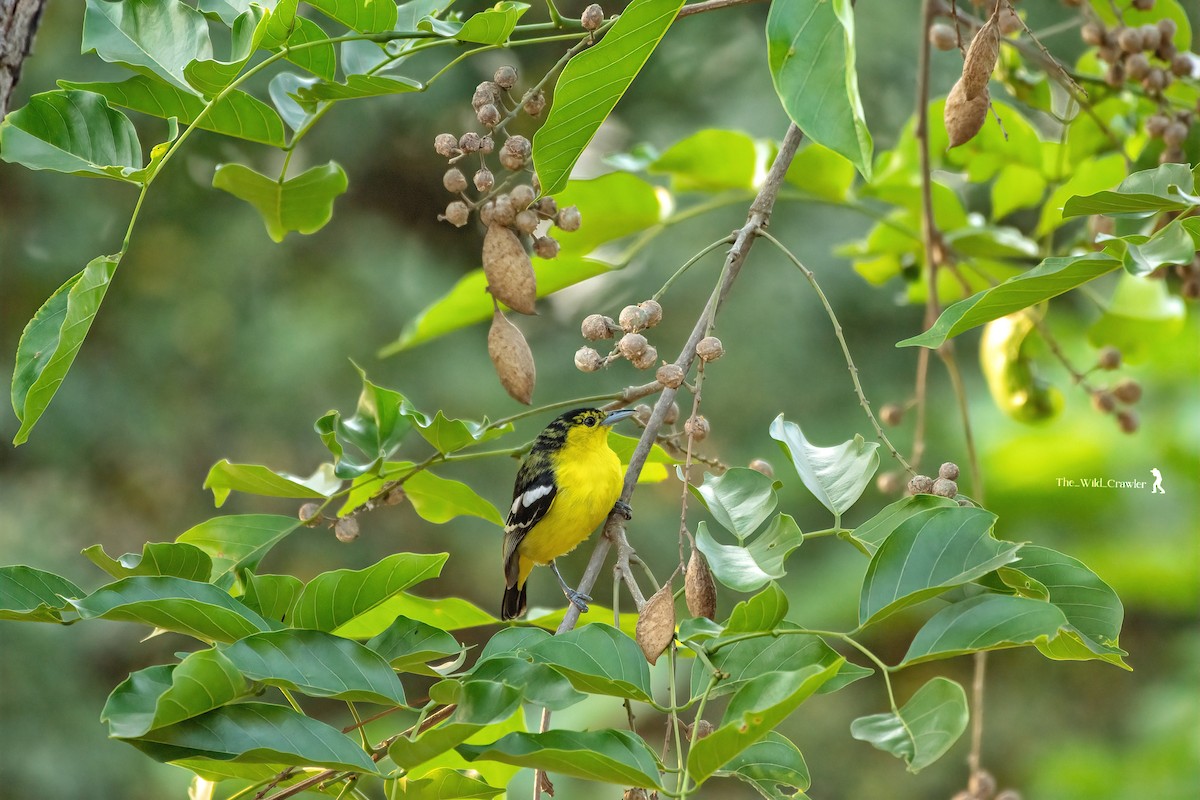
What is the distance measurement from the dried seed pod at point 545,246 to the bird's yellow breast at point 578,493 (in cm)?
92

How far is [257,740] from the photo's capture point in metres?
0.91

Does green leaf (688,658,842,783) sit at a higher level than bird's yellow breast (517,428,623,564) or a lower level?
higher

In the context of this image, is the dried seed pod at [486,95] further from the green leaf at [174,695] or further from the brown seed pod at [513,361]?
the green leaf at [174,695]

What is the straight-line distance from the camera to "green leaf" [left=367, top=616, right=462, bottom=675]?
107 cm

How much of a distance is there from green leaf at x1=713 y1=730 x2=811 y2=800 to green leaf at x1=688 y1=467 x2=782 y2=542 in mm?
197

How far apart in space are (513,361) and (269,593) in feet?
1.24

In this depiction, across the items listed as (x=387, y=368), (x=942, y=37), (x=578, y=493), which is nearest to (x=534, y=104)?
(x=942, y=37)

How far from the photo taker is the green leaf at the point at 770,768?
97cm

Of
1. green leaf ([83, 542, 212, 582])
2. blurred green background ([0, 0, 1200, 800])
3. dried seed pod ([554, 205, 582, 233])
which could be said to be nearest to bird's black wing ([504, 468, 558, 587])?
dried seed pod ([554, 205, 582, 233])

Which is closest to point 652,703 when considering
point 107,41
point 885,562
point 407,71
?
point 885,562

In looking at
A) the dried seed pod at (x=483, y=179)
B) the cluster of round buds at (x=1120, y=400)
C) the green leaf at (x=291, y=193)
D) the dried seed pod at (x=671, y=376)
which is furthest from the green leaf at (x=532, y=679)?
the cluster of round buds at (x=1120, y=400)

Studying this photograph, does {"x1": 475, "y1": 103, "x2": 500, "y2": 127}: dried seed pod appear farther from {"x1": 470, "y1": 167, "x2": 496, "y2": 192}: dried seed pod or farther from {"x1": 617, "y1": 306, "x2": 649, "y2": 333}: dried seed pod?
{"x1": 617, "y1": 306, "x2": 649, "y2": 333}: dried seed pod

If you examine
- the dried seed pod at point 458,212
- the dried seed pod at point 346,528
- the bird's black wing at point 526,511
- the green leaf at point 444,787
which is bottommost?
the bird's black wing at point 526,511

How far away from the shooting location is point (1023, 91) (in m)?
2.00
